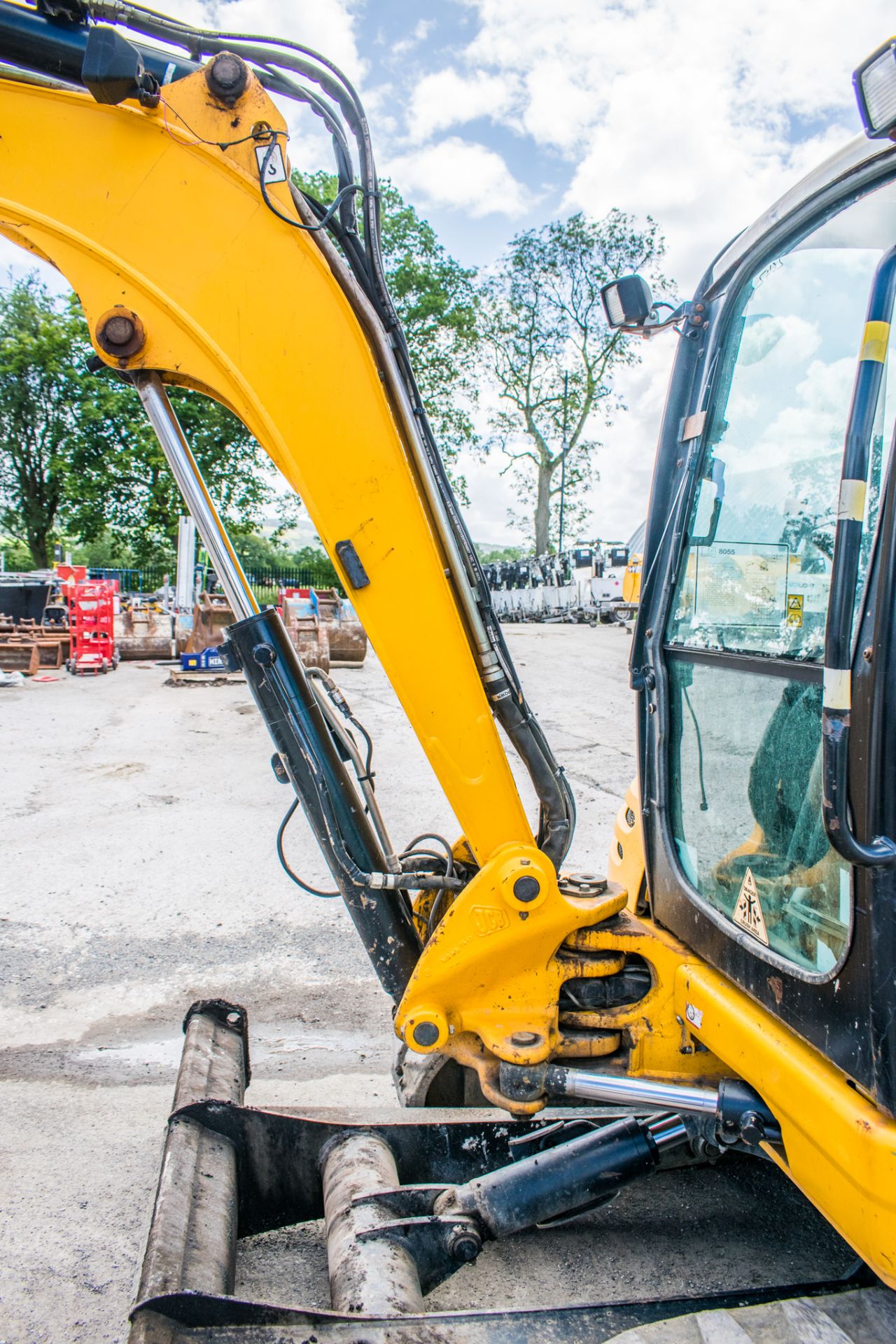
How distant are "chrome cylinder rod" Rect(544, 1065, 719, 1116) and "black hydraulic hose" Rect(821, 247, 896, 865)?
0.80 meters

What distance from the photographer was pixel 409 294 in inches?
1275

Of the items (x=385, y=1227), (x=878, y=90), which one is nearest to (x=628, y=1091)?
(x=385, y=1227)

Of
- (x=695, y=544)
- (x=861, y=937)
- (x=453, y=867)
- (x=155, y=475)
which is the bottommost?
(x=453, y=867)

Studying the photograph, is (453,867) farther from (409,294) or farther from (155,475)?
(409,294)

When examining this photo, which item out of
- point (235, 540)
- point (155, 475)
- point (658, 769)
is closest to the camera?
point (658, 769)

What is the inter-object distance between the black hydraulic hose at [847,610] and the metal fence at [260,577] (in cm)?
2575

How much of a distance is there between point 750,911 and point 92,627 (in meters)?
13.9

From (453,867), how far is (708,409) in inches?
57.8

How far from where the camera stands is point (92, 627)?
14328mm

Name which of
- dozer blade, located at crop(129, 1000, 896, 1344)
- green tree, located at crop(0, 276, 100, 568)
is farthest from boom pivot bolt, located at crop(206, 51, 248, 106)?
green tree, located at crop(0, 276, 100, 568)

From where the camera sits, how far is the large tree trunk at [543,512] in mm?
35562

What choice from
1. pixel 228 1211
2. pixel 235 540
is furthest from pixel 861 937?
pixel 235 540

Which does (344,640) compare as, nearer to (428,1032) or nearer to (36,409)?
A: (428,1032)

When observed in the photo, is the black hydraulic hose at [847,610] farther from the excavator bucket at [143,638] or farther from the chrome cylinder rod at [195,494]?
the excavator bucket at [143,638]
